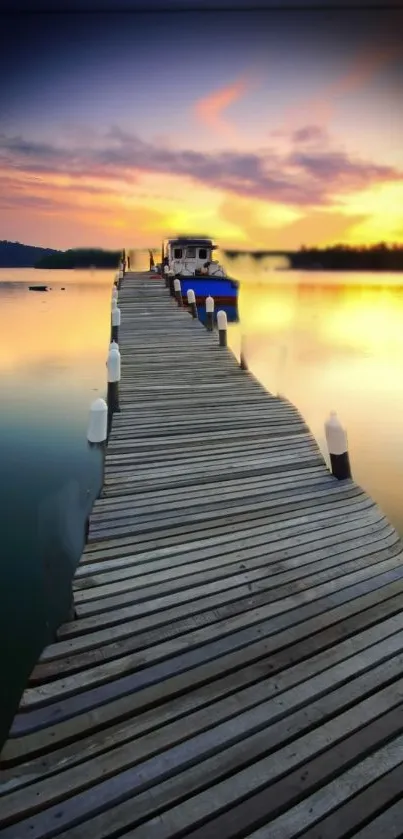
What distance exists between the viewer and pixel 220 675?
10.1 ft

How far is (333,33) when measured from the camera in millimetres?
16594

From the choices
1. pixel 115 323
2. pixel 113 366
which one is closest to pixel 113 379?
pixel 113 366

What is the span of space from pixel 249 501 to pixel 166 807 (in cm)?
336

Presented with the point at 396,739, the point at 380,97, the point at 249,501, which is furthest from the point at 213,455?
the point at 380,97

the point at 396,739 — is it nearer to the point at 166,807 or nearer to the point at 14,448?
the point at 166,807

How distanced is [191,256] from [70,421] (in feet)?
64.7

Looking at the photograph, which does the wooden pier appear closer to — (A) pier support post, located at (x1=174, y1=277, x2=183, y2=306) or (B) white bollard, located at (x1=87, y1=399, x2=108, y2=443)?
(B) white bollard, located at (x1=87, y1=399, x2=108, y2=443)

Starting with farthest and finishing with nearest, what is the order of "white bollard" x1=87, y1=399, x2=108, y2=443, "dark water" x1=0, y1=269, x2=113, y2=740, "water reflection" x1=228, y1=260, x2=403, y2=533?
1. "water reflection" x1=228, y1=260, x2=403, y2=533
2. "white bollard" x1=87, y1=399, x2=108, y2=443
3. "dark water" x1=0, y1=269, x2=113, y2=740

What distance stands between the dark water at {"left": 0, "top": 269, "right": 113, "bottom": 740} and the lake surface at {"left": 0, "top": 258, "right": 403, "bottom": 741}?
0.06 ft

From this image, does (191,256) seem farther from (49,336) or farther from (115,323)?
(115,323)

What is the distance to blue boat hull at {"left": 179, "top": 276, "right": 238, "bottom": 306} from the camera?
25.7 m

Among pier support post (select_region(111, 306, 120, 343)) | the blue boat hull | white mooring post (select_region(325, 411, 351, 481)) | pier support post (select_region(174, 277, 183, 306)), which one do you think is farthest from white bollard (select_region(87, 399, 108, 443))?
the blue boat hull

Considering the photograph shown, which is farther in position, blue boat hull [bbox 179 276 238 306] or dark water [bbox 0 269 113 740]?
blue boat hull [bbox 179 276 238 306]

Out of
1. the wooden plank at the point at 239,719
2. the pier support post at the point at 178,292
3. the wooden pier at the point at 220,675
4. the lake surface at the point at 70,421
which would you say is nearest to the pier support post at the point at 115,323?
the lake surface at the point at 70,421
